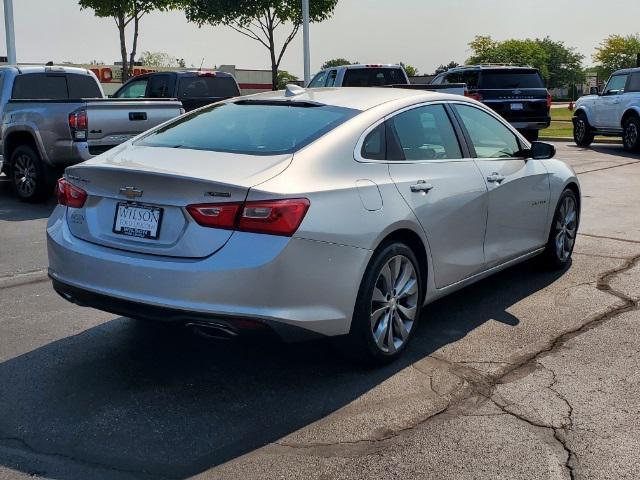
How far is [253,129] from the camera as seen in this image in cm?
486

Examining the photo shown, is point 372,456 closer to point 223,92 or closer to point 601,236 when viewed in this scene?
point 601,236

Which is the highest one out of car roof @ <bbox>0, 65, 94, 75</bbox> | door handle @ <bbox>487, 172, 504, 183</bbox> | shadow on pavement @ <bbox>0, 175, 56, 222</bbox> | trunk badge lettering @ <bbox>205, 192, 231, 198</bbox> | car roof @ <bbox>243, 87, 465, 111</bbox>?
car roof @ <bbox>243, 87, 465, 111</bbox>

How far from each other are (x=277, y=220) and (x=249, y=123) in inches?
47.6

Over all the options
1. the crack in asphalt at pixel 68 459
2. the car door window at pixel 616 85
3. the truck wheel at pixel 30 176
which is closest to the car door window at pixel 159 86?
the truck wheel at pixel 30 176

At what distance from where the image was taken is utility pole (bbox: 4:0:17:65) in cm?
2229

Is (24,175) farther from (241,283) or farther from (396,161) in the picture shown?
(241,283)

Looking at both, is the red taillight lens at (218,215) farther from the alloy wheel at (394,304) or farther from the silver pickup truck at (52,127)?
the silver pickup truck at (52,127)

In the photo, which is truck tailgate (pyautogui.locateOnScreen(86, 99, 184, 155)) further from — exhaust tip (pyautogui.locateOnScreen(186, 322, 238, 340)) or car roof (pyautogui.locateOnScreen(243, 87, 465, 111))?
exhaust tip (pyautogui.locateOnScreen(186, 322, 238, 340))

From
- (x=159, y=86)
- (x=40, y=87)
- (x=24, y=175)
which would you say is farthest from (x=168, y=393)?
(x=159, y=86)

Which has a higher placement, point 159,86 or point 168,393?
point 159,86

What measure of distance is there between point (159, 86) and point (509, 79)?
8638 millimetres

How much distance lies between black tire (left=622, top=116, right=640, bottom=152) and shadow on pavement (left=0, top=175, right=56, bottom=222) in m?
13.3

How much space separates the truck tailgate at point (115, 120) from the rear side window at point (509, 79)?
10191mm

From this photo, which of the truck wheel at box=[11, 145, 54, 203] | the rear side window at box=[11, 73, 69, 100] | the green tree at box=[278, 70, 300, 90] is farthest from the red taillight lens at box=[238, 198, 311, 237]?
the green tree at box=[278, 70, 300, 90]
